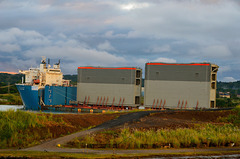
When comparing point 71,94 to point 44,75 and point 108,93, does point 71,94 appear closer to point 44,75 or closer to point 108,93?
point 44,75

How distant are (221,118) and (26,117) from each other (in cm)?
2812

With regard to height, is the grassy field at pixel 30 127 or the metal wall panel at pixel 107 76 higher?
the metal wall panel at pixel 107 76

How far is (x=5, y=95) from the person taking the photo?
115 metres

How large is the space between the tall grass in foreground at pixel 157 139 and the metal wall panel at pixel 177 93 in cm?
3617

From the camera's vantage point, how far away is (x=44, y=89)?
79.4m

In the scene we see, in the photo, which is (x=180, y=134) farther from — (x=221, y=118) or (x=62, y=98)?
(x=62, y=98)

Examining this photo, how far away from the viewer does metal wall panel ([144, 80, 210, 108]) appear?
66.4 metres

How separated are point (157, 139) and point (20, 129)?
12129mm

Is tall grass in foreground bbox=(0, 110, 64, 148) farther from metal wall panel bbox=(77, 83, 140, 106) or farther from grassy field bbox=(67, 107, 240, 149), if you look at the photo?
metal wall panel bbox=(77, 83, 140, 106)

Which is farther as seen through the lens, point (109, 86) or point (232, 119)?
point (109, 86)

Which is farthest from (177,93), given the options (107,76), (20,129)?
(20,129)

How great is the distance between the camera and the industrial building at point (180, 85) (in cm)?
6619

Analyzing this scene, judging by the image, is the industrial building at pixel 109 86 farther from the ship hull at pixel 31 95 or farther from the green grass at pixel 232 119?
the green grass at pixel 232 119

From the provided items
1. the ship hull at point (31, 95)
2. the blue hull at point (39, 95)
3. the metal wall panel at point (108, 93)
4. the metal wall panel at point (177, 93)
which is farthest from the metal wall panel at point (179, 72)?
the ship hull at point (31, 95)
